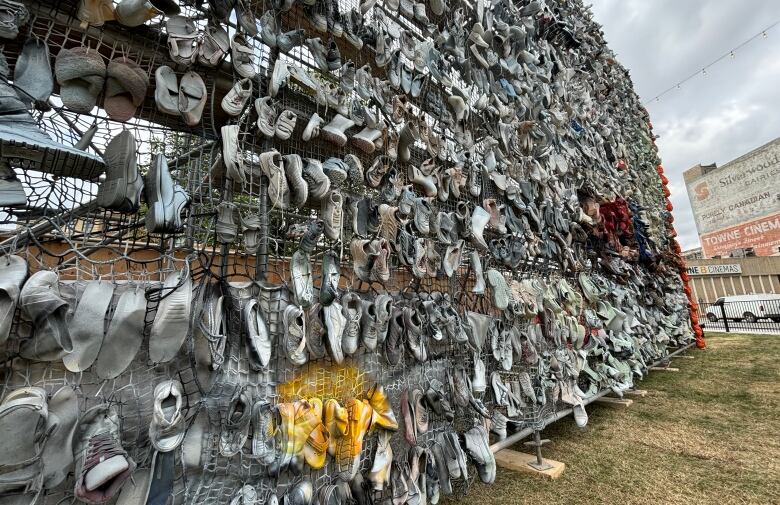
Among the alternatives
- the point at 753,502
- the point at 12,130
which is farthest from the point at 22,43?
the point at 753,502

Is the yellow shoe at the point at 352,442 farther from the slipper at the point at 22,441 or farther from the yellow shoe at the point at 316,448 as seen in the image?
the slipper at the point at 22,441

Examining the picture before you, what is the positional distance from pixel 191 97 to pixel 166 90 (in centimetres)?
8

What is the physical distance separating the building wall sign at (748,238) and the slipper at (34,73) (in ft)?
71.2

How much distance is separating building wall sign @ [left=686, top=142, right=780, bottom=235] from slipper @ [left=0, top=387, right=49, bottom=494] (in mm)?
21451

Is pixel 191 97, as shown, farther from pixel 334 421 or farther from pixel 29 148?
pixel 334 421

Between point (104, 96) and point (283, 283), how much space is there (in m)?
0.90

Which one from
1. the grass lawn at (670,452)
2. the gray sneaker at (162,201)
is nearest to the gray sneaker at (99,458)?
the gray sneaker at (162,201)

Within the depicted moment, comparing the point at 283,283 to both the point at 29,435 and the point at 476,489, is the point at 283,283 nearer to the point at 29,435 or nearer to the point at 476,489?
the point at 29,435

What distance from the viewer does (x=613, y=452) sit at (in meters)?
2.60

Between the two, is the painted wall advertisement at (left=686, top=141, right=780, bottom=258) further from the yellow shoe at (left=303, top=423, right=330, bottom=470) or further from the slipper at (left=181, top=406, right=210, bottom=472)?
the slipper at (left=181, top=406, right=210, bottom=472)

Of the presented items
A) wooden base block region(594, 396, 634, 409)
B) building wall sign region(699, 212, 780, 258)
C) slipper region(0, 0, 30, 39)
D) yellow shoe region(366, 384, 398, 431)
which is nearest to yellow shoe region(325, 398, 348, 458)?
yellow shoe region(366, 384, 398, 431)

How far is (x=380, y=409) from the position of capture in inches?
64.3

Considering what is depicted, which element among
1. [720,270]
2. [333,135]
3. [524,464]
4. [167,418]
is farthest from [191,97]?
[720,270]

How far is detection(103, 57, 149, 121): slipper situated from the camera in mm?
1110
